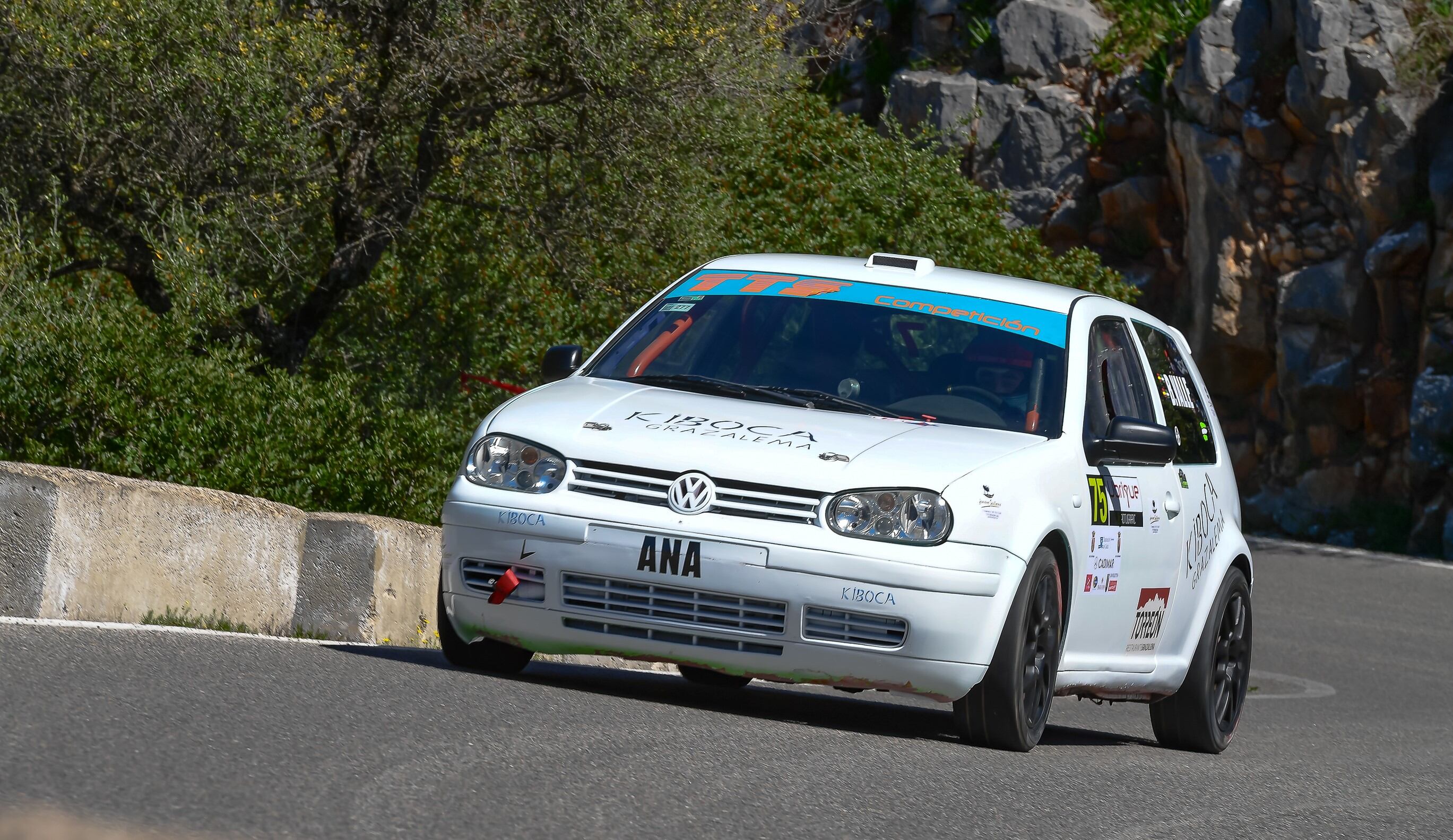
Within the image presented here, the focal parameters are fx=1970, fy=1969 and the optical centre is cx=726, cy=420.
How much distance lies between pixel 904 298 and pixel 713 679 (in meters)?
2.01

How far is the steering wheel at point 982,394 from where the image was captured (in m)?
7.23

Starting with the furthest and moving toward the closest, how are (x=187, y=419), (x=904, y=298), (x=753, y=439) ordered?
(x=187, y=419)
(x=904, y=298)
(x=753, y=439)

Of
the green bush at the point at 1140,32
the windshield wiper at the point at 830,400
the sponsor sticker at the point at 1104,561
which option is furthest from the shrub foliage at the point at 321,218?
the green bush at the point at 1140,32

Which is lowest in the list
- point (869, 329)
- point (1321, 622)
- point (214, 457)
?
point (1321, 622)

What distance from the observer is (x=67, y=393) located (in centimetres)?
1035

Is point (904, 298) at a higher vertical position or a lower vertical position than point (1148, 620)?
higher

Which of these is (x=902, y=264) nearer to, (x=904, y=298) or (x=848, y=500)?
(x=904, y=298)

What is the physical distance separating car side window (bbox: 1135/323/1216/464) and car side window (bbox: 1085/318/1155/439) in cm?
15

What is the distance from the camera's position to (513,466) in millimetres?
6656

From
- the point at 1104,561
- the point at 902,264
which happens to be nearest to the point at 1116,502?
the point at 1104,561

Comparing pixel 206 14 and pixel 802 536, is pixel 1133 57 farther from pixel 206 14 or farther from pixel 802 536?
pixel 802 536

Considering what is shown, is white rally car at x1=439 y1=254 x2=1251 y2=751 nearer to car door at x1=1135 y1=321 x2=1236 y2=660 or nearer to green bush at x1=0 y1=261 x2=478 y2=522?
car door at x1=1135 y1=321 x2=1236 y2=660

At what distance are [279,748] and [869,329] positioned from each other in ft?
10.4

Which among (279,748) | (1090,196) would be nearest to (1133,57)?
(1090,196)
